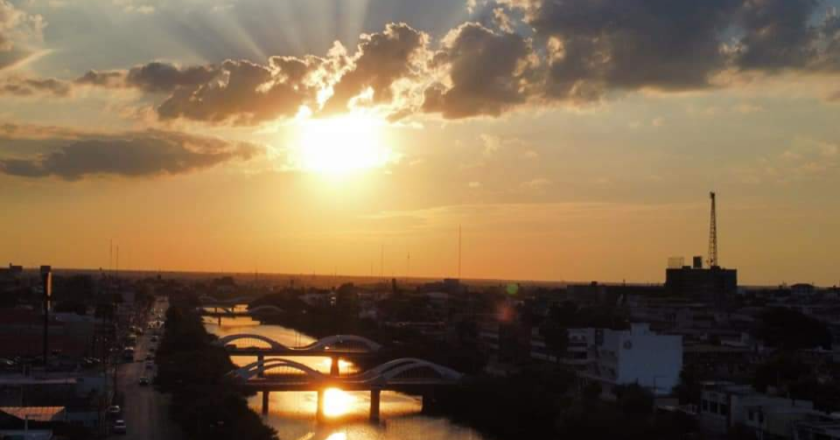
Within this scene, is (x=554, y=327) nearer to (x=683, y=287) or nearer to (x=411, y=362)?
(x=411, y=362)

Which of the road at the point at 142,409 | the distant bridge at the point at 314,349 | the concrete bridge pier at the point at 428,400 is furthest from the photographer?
the distant bridge at the point at 314,349

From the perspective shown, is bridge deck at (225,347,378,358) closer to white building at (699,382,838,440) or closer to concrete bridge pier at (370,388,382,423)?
concrete bridge pier at (370,388,382,423)

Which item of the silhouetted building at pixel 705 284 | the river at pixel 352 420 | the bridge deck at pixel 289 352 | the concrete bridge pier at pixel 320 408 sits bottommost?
the river at pixel 352 420

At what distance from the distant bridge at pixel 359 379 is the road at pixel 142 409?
2.29 meters

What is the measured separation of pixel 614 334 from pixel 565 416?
15.4ft

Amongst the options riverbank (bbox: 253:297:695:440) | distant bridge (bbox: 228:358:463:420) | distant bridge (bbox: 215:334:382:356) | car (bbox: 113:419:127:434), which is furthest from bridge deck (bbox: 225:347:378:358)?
car (bbox: 113:419:127:434)

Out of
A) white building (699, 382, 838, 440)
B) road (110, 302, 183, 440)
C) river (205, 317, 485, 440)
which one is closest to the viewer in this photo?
white building (699, 382, 838, 440)

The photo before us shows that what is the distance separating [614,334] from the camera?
2598cm

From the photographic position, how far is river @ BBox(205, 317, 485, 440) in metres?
22.3

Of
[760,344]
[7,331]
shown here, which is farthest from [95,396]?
[760,344]

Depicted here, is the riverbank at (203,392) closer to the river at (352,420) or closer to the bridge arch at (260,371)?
the bridge arch at (260,371)

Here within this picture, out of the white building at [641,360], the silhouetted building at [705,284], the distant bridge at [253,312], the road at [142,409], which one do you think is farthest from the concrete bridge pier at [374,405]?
the distant bridge at [253,312]

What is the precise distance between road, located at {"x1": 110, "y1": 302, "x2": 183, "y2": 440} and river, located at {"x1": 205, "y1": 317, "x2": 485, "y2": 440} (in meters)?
2.37

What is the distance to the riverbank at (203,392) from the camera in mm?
20234
